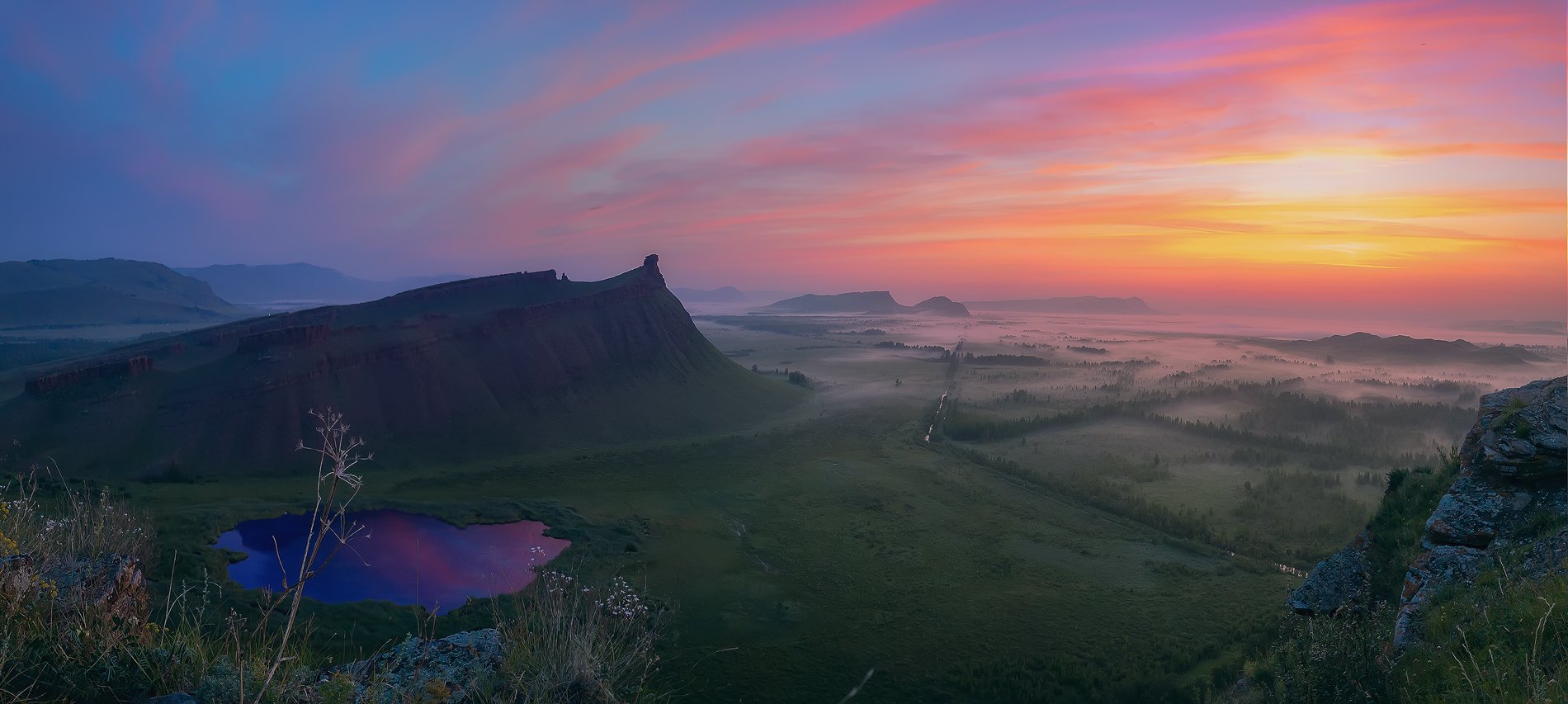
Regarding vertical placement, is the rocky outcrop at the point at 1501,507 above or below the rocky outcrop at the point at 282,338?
below

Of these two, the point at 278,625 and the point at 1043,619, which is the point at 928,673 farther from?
the point at 278,625

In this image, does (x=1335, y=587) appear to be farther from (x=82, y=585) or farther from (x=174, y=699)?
(x=82, y=585)

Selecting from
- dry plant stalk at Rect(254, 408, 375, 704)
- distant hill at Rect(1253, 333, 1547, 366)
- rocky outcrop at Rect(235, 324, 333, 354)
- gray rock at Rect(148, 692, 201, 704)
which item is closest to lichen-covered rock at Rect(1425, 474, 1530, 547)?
dry plant stalk at Rect(254, 408, 375, 704)

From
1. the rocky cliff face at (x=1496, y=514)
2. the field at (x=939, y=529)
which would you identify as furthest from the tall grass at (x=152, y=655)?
the rocky cliff face at (x=1496, y=514)

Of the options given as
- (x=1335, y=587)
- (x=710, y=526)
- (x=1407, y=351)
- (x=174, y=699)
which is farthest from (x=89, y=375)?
(x=1407, y=351)

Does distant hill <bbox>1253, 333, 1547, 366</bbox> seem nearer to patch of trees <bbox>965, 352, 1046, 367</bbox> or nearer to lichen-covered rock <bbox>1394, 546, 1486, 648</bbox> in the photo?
patch of trees <bbox>965, 352, 1046, 367</bbox>

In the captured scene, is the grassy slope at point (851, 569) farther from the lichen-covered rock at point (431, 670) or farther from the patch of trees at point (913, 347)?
the patch of trees at point (913, 347)
